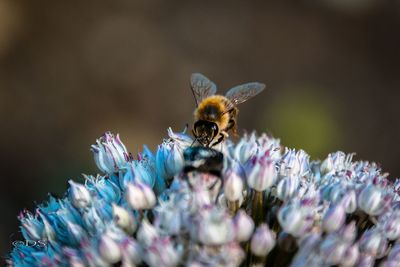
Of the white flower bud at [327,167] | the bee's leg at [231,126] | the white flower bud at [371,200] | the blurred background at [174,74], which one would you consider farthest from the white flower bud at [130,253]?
the blurred background at [174,74]

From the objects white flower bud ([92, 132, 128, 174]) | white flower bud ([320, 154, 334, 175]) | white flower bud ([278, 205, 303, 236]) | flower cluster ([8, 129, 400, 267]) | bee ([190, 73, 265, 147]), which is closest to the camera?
flower cluster ([8, 129, 400, 267])

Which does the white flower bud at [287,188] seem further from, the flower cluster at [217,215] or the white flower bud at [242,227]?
the white flower bud at [242,227]

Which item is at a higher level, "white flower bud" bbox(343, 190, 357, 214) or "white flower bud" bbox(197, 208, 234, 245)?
"white flower bud" bbox(343, 190, 357, 214)

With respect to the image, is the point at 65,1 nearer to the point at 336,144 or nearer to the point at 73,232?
the point at 336,144

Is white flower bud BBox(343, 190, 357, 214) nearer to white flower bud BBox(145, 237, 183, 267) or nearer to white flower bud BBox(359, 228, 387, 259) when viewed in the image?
white flower bud BBox(359, 228, 387, 259)

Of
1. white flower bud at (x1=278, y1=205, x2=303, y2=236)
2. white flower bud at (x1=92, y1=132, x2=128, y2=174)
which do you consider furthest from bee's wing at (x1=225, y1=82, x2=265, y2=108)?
white flower bud at (x1=278, y1=205, x2=303, y2=236)

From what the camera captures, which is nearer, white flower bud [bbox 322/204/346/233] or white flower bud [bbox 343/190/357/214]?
white flower bud [bbox 322/204/346/233]

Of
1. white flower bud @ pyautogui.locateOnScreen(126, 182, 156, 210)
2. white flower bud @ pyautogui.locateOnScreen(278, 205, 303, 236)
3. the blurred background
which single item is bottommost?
white flower bud @ pyautogui.locateOnScreen(278, 205, 303, 236)
